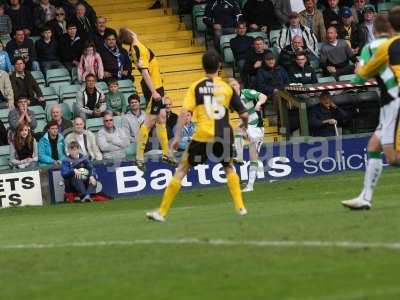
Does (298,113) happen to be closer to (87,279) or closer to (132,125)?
(132,125)

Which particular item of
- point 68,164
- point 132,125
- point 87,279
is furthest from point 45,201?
point 87,279

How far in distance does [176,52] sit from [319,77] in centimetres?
310

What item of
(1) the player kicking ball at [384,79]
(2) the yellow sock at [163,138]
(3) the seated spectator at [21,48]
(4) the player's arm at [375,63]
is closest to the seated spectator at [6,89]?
(3) the seated spectator at [21,48]

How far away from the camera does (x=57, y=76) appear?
24.9 meters

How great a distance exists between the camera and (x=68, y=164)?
2189 cm

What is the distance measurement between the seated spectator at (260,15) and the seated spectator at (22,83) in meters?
5.39

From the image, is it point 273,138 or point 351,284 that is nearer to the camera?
point 351,284

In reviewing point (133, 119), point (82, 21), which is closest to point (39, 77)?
point (82, 21)

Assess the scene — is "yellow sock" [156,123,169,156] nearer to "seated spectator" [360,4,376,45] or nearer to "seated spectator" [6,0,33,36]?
"seated spectator" [6,0,33,36]

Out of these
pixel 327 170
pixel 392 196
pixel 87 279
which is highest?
pixel 87 279

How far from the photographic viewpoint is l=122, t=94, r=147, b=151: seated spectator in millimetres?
23516

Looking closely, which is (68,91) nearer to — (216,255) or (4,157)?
(4,157)

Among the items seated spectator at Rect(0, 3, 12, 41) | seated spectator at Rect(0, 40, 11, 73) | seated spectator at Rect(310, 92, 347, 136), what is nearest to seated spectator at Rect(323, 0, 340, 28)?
A: seated spectator at Rect(310, 92, 347, 136)

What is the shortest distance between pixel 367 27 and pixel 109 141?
672 centimetres
